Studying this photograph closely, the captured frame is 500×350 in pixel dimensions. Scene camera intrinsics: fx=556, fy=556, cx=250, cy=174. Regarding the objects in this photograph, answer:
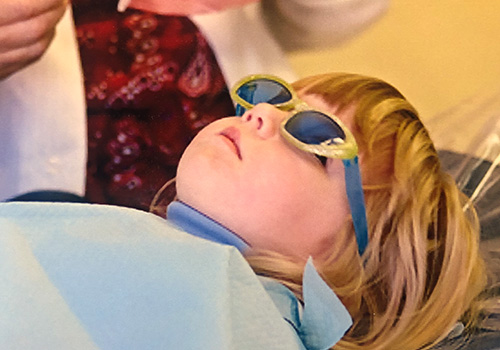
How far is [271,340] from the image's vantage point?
485mm

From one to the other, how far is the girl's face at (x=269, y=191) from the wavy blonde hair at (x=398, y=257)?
22 millimetres

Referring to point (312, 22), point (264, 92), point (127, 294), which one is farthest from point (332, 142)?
point (312, 22)

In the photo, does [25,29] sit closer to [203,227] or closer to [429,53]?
[203,227]

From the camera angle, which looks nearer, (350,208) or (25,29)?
(350,208)

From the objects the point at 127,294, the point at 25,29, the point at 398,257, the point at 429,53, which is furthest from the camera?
the point at 429,53

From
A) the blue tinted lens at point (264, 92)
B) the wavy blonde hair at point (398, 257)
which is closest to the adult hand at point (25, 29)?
the blue tinted lens at point (264, 92)

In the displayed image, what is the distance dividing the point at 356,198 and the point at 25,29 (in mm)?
473

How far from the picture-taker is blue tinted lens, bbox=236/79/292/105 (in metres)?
0.62

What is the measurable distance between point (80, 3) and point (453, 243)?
23.8 inches

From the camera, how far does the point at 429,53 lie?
860mm

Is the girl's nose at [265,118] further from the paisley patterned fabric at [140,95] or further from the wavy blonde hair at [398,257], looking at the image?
the paisley patterned fabric at [140,95]

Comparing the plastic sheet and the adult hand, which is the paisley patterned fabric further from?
the plastic sheet

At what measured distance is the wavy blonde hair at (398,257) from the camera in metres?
0.57

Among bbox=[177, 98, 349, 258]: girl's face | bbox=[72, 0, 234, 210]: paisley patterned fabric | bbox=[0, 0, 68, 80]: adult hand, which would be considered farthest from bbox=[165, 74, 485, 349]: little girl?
bbox=[0, 0, 68, 80]: adult hand
